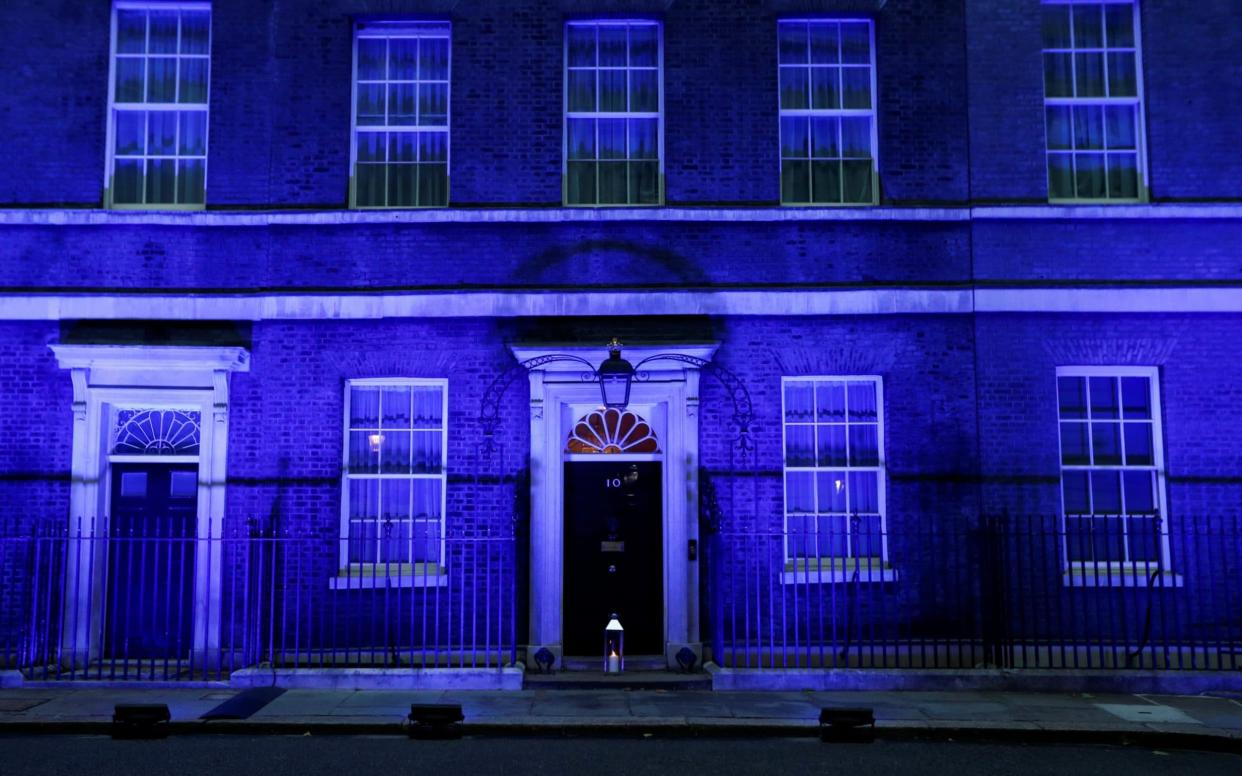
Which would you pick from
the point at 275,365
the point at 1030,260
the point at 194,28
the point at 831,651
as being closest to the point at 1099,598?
the point at 831,651

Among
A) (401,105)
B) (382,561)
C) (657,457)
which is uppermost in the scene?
(401,105)

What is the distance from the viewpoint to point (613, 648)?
11141 millimetres

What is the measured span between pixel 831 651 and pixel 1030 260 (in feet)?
15.5

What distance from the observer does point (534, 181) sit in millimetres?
11914

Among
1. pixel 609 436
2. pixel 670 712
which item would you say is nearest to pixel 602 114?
pixel 609 436

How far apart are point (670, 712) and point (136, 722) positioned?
444cm

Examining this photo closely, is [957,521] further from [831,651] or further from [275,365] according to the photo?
[275,365]

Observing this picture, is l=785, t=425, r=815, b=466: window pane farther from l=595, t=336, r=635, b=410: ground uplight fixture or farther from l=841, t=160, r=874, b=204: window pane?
l=841, t=160, r=874, b=204: window pane

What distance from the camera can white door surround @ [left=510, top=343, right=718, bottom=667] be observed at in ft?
37.1

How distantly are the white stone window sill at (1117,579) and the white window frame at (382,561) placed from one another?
21.5 ft

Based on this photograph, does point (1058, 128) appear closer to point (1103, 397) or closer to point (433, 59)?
point (1103, 397)

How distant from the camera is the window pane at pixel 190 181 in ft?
39.8

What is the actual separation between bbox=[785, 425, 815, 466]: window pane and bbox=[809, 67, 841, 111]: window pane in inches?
143

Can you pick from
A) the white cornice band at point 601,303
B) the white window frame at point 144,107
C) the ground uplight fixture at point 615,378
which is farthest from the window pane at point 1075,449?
the white window frame at point 144,107
